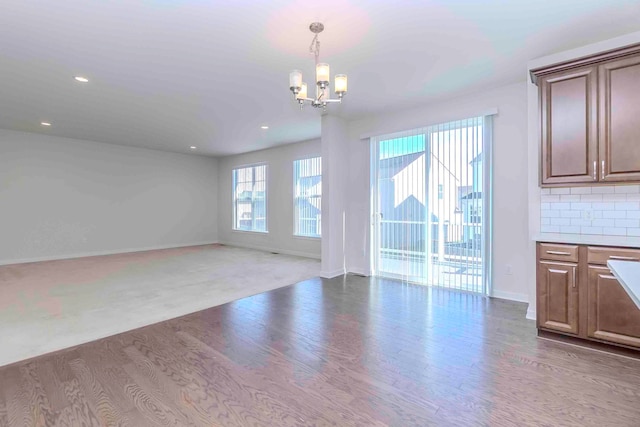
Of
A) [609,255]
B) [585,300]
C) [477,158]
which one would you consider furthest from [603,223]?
[477,158]

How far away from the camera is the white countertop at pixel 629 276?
116 centimetres

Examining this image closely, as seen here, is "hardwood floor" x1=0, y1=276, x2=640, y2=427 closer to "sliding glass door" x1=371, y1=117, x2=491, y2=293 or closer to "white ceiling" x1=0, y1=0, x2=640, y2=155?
"sliding glass door" x1=371, y1=117, x2=491, y2=293

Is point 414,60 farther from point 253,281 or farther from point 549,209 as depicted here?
point 253,281

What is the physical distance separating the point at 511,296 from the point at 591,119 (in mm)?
2218

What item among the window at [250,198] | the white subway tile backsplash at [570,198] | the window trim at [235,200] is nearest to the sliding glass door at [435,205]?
the white subway tile backsplash at [570,198]

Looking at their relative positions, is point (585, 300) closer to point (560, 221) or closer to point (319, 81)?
point (560, 221)

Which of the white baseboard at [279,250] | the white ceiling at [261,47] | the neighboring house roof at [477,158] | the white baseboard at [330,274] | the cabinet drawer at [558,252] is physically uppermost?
the white ceiling at [261,47]

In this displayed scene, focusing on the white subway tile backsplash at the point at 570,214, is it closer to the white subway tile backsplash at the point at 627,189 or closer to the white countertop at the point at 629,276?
the white subway tile backsplash at the point at 627,189

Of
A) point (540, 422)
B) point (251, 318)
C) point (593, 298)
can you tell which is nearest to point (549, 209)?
point (593, 298)

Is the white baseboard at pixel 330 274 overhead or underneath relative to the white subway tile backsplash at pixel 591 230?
underneath

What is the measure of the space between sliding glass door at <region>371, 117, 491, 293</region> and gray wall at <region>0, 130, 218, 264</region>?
20.1ft

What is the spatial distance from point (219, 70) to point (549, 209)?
382 centimetres

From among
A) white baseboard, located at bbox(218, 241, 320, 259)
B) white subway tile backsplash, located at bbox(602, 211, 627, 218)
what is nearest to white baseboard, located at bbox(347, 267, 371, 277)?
white baseboard, located at bbox(218, 241, 320, 259)

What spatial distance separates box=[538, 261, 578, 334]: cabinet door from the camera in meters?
2.60
